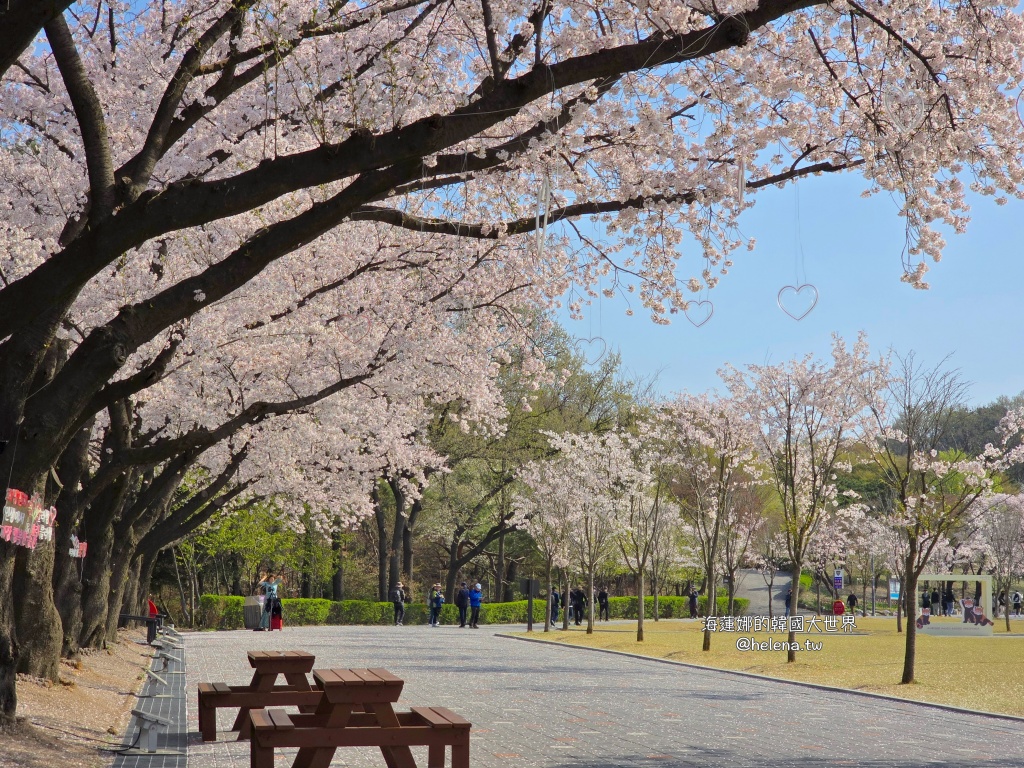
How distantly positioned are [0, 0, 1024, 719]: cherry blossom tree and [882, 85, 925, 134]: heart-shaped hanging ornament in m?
0.03

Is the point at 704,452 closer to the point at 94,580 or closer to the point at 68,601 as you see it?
the point at 94,580

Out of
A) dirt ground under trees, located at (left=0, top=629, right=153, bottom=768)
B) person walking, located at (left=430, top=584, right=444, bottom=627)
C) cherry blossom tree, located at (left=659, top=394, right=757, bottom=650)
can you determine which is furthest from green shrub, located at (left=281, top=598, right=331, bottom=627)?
dirt ground under trees, located at (left=0, top=629, right=153, bottom=768)

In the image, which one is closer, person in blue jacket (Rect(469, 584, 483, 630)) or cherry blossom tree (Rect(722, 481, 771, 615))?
cherry blossom tree (Rect(722, 481, 771, 615))

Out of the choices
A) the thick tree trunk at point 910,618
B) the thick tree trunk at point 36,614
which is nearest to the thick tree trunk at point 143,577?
the thick tree trunk at point 36,614

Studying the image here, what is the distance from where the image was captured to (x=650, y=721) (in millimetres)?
10258

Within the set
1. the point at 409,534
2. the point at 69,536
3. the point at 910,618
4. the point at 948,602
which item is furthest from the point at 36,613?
the point at 948,602

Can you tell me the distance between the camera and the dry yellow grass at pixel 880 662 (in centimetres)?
1423

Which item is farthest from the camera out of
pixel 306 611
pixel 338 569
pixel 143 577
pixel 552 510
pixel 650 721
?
pixel 338 569

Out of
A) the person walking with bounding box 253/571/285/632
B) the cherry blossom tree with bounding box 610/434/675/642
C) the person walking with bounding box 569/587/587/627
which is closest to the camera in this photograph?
the cherry blossom tree with bounding box 610/434/675/642

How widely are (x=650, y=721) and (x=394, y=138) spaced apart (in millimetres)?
7024

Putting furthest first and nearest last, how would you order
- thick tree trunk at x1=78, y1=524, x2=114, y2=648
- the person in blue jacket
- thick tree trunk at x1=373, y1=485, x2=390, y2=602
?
1. thick tree trunk at x1=373, y1=485, x2=390, y2=602
2. the person in blue jacket
3. thick tree trunk at x1=78, y1=524, x2=114, y2=648

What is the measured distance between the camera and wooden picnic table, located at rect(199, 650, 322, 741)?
8.50 m

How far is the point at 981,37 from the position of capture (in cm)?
690

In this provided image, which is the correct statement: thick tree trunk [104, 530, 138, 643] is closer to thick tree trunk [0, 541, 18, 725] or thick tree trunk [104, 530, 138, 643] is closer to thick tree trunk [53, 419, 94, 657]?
thick tree trunk [53, 419, 94, 657]
